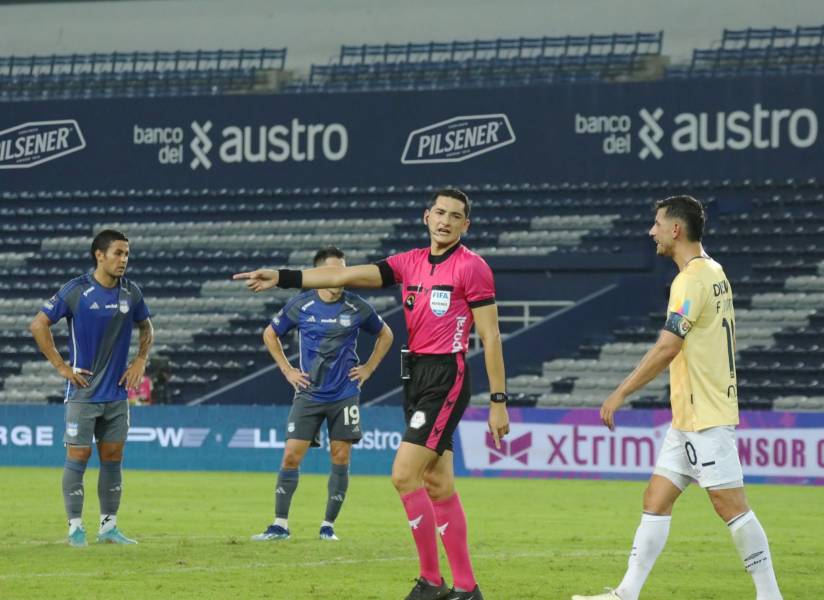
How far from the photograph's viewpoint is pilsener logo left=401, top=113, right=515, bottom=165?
1299 inches

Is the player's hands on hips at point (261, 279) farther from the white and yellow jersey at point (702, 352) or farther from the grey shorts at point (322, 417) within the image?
the grey shorts at point (322, 417)

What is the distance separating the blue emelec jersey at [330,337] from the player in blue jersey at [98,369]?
1636mm

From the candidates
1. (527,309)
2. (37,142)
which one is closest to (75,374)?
(527,309)

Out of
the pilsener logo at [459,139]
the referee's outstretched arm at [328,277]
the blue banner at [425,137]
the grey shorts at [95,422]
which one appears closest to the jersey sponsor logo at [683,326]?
the referee's outstretched arm at [328,277]

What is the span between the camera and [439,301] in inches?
352

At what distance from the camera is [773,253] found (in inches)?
1187

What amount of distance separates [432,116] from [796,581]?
23.7 metres

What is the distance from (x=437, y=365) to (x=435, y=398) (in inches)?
7.5

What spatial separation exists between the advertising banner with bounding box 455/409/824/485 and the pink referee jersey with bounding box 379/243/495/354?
43.6ft

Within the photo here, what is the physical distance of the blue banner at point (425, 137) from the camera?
3142 centimetres

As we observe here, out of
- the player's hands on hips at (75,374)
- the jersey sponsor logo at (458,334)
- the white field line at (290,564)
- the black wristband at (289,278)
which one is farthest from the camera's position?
the player's hands on hips at (75,374)

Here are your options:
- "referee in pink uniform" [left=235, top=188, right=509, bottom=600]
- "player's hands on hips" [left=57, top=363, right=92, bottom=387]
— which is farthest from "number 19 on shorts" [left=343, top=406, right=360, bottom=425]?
"referee in pink uniform" [left=235, top=188, right=509, bottom=600]

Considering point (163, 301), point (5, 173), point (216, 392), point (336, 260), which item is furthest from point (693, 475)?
point (5, 173)

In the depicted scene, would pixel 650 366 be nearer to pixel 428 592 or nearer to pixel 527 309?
pixel 428 592
